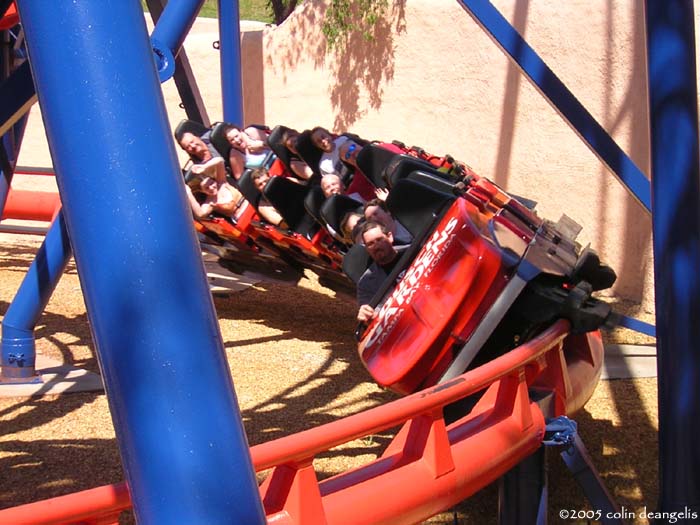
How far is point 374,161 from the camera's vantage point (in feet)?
14.5

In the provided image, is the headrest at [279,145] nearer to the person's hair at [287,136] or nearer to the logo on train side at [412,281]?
the person's hair at [287,136]

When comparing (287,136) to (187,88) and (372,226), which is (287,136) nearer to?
(187,88)

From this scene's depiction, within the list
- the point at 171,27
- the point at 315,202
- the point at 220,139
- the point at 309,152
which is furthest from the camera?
the point at 220,139

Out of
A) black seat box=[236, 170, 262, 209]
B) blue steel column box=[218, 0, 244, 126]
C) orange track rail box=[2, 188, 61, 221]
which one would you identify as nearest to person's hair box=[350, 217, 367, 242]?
black seat box=[236, 170, 262, 209]

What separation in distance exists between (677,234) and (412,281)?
968 mm

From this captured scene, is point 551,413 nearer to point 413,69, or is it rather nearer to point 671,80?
point 671,80

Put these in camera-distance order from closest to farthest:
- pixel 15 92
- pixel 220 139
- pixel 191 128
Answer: pixel 15 92
pixel 220 139
pixel 191 128

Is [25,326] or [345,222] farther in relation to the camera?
[345,222]

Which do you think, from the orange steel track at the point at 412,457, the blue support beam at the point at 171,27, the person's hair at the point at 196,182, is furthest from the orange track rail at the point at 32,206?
the orange steel track at the point at 412,457

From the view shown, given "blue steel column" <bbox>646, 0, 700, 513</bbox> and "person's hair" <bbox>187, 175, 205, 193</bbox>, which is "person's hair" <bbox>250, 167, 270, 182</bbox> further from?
"blue steel column" <bbox>646, 0, 700, 513</bbox>

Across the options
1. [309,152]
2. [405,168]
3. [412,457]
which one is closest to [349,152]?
[309,152]

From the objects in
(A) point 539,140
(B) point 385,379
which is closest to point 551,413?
(B) point 385,379

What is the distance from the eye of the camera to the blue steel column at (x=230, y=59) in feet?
19.2

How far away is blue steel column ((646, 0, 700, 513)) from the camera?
2.29 meters
